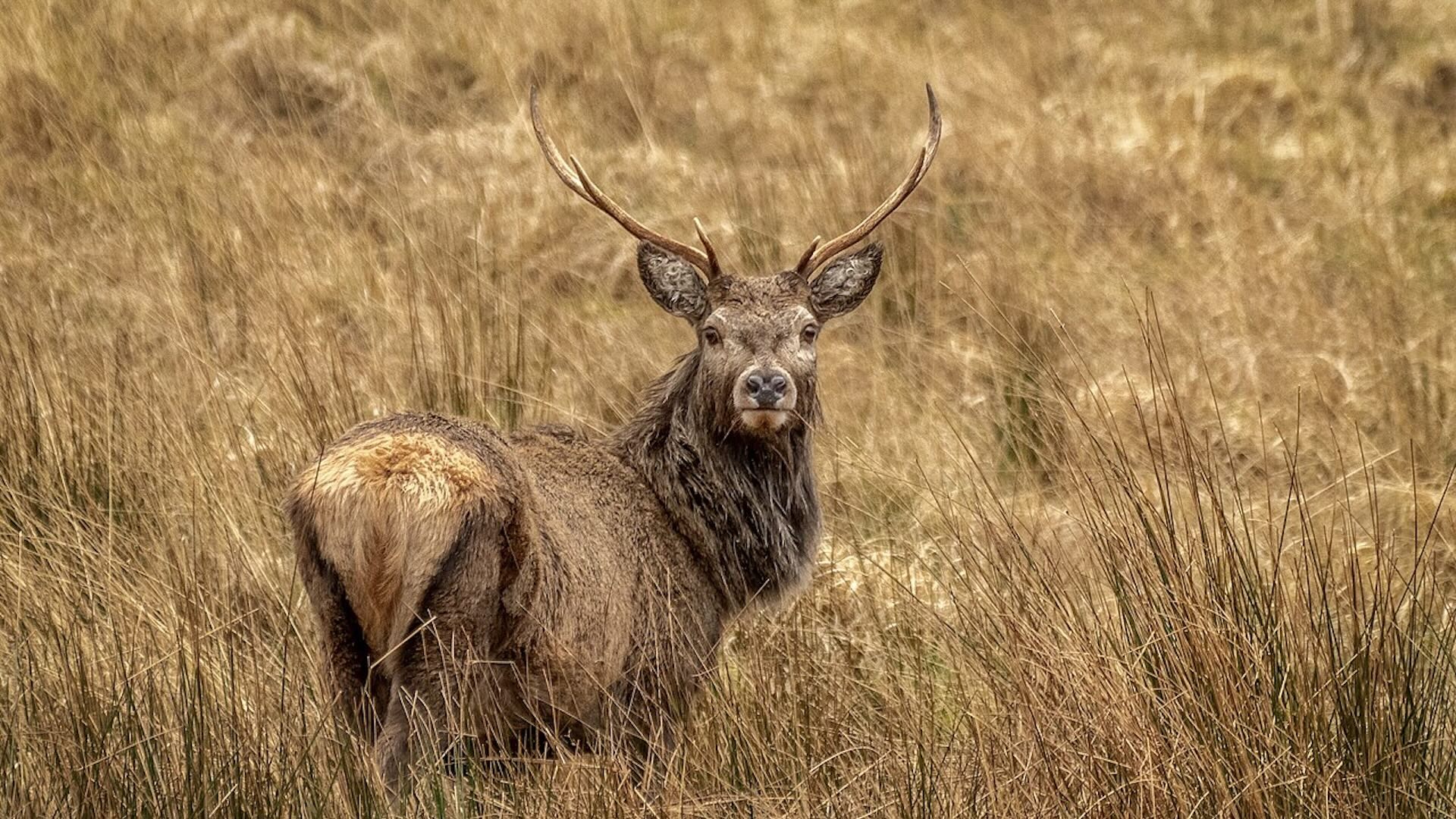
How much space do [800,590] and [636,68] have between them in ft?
18.1

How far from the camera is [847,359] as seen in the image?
25.9 ft

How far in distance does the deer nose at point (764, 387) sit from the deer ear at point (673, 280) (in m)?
0.47

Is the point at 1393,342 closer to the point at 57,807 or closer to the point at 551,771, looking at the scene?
the point at 551,771

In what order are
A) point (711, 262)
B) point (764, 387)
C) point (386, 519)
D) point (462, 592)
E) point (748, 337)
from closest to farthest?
point (386, 519), point (462, 592), point (764, 387), point (748, 337), point (711, 262)

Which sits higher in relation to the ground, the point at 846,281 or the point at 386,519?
the point at 846,281

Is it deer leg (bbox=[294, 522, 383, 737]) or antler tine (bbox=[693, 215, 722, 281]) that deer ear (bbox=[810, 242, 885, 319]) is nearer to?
antler tine (bbox=[693, 215, 722, 281])

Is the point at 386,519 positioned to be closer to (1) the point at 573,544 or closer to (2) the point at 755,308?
(1) the point at 573,544

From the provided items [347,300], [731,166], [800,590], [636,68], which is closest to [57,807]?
[800,590]

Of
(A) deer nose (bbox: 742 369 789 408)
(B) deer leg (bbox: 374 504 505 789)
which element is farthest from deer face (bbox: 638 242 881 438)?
(B) deer leg (bbox: 374 504 505 789)

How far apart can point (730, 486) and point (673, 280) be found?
23.7 inches

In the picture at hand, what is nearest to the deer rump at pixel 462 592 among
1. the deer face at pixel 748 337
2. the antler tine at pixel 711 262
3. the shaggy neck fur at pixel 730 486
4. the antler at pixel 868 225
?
the shaggy neck fur at pixel 730 486

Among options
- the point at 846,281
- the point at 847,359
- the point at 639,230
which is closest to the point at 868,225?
the point at 846,281

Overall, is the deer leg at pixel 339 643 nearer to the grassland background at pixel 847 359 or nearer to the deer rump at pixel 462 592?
the deer rump at pixel 462 592

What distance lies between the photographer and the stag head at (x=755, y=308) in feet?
17.0
